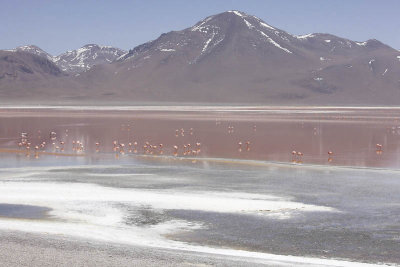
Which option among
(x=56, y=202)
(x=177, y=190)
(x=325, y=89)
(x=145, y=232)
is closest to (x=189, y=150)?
(x=177, y=190)

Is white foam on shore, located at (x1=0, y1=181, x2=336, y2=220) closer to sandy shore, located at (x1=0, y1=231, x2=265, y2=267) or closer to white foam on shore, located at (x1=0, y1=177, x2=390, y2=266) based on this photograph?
white foam on shore, located at (x1=0, y1=177, x2=390, y2=266)

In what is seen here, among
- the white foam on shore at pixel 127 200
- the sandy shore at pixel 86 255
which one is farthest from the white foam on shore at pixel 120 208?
the sandy shore at pixel 86 255

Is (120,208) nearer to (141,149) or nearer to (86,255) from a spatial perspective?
(86,255)

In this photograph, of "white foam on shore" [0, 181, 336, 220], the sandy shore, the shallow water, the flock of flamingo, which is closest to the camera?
the sandy shore

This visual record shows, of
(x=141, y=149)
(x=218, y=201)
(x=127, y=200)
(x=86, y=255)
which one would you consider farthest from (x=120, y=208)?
(x=141, y=149)

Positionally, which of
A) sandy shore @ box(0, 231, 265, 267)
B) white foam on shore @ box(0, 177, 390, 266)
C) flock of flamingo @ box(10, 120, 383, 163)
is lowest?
sandy shore @ box(0, 231, 265, 267)

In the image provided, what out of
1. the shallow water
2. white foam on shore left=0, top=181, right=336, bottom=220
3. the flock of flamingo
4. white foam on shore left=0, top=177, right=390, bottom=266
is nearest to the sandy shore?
white foam on shore left=0, top=177, right=390, bottom=266

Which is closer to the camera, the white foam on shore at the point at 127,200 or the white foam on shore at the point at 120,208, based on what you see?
the white foam on shore at the point at 120,208

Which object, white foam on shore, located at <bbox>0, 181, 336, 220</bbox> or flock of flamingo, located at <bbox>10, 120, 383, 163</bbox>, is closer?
white foam on shore, located at <bbox>0, 181, 336, 220</bbox>

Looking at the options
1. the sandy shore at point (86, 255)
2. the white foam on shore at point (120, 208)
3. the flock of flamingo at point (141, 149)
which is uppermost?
the flock of flamingo at point (141, 149)

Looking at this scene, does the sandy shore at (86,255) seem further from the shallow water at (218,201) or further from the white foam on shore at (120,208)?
the shallow water at (218,201)

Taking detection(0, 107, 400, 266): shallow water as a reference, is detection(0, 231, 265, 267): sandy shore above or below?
below

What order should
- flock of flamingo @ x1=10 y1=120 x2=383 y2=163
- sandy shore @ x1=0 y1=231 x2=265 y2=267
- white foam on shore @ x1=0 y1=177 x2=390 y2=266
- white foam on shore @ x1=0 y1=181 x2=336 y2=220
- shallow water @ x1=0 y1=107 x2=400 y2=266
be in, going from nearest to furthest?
1. sandy shore @ x1=0 y1=231 x2=265 y2=267
2. white foam on shore @ x1=0 y1=177 x2=390 y2=266
3. shallow water @ x1=0 y1=107 x2=400 y2=266
4. white foam on shore @ x1=0 y1=181 x2=336 y2=220
5. flock of flamingo @ x1=10 y1=120 x2=383 y2=163

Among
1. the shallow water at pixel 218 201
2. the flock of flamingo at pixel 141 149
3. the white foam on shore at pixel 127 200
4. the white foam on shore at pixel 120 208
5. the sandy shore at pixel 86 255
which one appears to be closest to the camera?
the sandy shore at pixel 86 255
